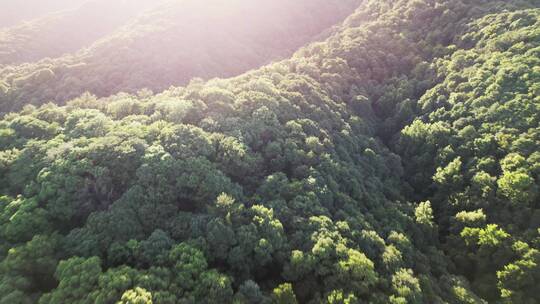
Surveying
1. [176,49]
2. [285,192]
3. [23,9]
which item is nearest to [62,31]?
[176,49]

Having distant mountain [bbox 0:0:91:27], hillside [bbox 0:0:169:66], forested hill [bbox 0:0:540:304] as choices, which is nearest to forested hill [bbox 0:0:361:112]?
hillside [bbox 0:0:169:66]

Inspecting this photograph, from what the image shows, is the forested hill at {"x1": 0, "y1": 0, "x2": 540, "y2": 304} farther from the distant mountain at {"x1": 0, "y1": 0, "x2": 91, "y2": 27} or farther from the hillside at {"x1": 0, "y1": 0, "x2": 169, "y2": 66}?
the distant mountain at {"x1": 0, "y1": 0, "x2": 91, "y2": 27}

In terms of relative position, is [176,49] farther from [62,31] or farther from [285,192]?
[285,192]

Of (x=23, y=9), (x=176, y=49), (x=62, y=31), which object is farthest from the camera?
(x=23, y=9)

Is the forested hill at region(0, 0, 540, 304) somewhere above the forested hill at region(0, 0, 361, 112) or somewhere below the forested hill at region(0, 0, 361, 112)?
above

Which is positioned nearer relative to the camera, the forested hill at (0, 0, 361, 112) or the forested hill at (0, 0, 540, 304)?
the forested hill at (0, 0, 540, 304)

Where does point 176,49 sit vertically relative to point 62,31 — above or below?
above

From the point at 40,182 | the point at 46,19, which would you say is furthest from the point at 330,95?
the point at 46,19

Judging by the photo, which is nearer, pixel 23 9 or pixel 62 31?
pixel 62 31

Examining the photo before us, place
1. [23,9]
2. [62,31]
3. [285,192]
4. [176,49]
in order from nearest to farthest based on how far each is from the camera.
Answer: [285,192] < [176,49] < [62,31] < [23,9]
